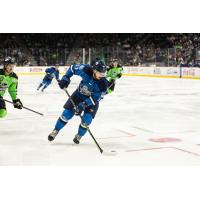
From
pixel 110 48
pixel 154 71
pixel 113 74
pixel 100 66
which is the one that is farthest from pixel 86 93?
pixel 110 48

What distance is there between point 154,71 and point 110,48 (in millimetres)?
2688

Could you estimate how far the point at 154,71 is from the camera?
68.3 ft

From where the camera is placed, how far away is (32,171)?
160 inches

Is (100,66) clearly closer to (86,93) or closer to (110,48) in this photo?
(86,93)

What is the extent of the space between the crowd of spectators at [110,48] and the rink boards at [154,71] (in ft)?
0.89

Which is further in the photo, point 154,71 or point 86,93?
point 154,71

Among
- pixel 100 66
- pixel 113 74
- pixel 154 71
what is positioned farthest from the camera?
pixel 154 71

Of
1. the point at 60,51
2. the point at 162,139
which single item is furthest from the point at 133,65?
the point at 162,139

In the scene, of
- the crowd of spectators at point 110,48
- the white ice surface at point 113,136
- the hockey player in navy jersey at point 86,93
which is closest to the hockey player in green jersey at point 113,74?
the white ice surface at point 113,136

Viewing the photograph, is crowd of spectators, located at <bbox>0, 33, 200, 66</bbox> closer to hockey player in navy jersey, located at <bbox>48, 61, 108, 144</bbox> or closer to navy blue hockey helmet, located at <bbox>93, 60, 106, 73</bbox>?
hockey player in navy jersey, located at <bbox>48, 61, 108, 144</bbox>

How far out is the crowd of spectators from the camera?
2005 cm

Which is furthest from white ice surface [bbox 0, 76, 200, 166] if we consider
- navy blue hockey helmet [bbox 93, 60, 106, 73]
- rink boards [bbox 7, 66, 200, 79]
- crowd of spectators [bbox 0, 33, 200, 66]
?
crowd of spectators [bbox 0, 33, 200, 66]

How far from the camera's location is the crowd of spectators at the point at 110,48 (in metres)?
20.0

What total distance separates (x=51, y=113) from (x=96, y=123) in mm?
1414
